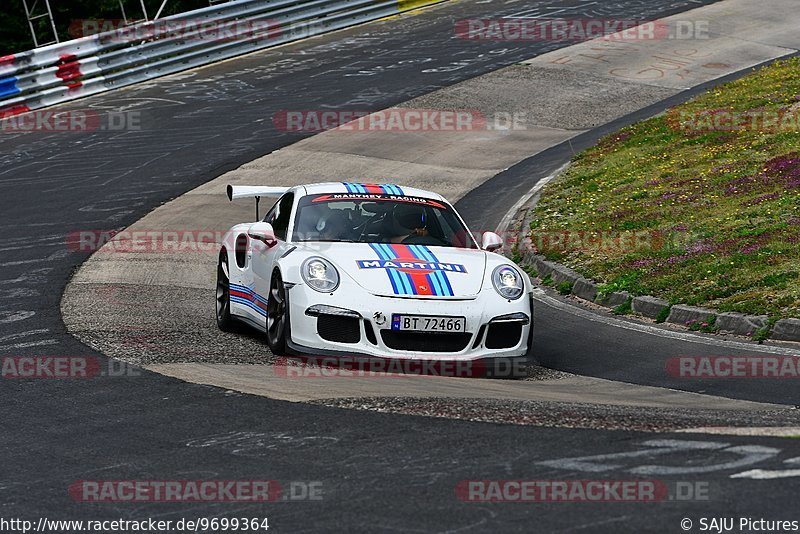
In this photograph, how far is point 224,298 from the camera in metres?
11.4

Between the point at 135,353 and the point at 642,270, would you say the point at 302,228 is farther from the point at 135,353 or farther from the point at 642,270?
the point at 642,270

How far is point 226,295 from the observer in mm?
11336

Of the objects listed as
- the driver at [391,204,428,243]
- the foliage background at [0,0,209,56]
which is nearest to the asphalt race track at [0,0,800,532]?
the driver at [391,204,428,243]

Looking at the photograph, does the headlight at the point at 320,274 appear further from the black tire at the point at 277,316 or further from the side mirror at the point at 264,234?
the side mirror at the point at 264,234

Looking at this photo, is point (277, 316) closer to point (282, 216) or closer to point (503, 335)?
point (282, 216)

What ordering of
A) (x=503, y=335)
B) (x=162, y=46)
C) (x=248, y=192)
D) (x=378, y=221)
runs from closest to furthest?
1. (x=503, y=335)
2. (x=378, y=221)
3. (x=248, y=192)
4. (x=162, y=46)

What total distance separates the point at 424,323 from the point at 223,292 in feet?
9.64

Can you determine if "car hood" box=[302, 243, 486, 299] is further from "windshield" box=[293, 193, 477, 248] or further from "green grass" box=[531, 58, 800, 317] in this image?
"green grass" box=[531, 58, 800, 317]

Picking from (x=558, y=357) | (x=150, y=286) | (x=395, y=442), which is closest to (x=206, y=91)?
(x=150, y=286)

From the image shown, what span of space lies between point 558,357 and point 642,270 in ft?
9.48

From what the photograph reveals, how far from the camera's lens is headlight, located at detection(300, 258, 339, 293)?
370 inches

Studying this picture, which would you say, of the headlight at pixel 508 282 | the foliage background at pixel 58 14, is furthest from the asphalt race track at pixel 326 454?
the foliage background at pixel 58 14

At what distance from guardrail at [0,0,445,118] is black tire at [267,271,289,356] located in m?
14.3

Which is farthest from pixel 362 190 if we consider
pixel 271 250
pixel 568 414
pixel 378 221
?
pixel 568 414
